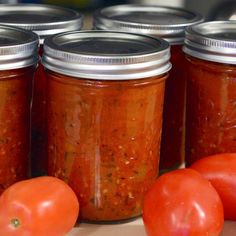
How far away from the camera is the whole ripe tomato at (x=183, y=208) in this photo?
798 mm

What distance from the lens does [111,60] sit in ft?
2.73

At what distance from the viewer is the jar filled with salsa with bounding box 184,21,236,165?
0.92 m

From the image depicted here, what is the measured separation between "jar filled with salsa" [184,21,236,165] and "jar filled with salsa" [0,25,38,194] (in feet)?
0.82

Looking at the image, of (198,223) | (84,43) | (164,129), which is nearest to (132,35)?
(84,43)

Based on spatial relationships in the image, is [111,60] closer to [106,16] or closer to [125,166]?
[125,166]

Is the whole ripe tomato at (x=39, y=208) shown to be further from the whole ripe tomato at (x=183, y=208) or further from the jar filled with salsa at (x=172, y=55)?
the jar filled with salsa at (x=172, y=55)

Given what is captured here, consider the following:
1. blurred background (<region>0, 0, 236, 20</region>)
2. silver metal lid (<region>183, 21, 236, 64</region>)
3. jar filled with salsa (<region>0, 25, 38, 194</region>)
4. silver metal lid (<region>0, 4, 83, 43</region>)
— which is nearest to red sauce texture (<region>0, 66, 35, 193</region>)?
jar filled with salsa (<region>0, 25, 38, 194</region>)

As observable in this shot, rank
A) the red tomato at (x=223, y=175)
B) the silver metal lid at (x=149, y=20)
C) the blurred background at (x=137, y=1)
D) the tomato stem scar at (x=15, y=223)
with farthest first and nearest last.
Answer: the blurred background at (x=137, y=1)
the silver metal lid at (x=149, y=20)
the red tomato at (x=223, y=175)
the tomato stem scar at (x=15, y=223)

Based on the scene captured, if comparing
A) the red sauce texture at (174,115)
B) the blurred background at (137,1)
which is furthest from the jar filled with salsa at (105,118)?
the blurred background at (137,1)

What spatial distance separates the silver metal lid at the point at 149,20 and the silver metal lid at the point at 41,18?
5 centimetres

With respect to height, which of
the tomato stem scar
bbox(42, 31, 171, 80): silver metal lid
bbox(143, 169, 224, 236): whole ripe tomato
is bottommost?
the tomato stem scar

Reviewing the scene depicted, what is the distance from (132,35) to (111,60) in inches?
5.5

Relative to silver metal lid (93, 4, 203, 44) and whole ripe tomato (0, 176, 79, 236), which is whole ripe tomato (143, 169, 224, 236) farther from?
silver metal lid (93, 4, 203, 44)

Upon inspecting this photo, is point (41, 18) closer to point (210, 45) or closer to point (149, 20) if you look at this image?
point (149, 20)
